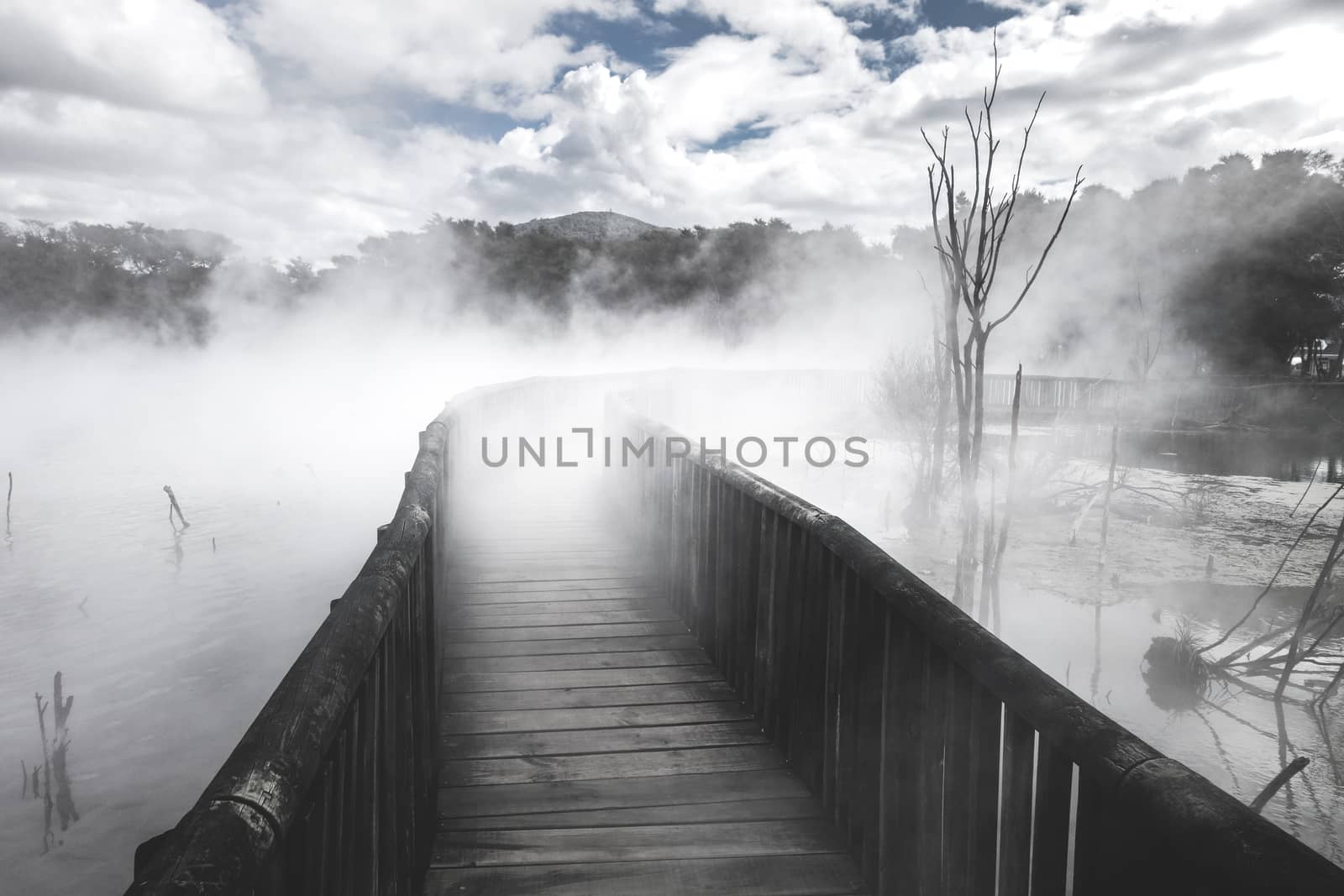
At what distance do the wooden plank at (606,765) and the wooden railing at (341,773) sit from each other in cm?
26

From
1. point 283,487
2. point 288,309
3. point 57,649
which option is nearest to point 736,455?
point 283,487

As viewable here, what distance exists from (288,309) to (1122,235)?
1509 inches

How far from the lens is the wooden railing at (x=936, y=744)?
106 centimetres

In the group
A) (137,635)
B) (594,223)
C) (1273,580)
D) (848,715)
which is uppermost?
(594,223)

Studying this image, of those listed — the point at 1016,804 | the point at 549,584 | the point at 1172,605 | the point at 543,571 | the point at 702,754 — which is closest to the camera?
the point at 1016,804

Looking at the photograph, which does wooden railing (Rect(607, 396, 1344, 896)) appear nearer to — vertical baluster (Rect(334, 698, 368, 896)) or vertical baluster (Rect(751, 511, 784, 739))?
vertical baluster (Rect(751, 511, 784, 739))

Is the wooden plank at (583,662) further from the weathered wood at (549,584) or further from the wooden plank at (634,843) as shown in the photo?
the wooden plank at (634,843)

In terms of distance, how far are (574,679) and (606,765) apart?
846 mm

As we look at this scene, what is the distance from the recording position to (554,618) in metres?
4.67

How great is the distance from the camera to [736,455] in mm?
14758

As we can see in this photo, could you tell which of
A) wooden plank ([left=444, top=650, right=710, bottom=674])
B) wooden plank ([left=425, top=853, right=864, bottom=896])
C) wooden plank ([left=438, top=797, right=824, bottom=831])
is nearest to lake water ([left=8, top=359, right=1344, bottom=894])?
wooden plank ([left=444, top=650, right=710, bottom=674])

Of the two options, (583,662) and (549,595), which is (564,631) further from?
(549,595)

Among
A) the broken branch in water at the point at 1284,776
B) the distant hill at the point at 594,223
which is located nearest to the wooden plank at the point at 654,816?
the broken branch in water at the point at 1284,776

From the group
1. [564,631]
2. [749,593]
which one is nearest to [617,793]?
[749,593]
